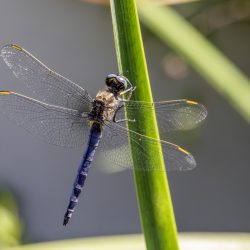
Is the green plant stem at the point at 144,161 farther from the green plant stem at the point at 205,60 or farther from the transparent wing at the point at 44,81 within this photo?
the transparent wing at the point at 44,81

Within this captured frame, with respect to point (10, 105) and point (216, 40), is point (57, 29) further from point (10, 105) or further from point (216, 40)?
point (10, 105)

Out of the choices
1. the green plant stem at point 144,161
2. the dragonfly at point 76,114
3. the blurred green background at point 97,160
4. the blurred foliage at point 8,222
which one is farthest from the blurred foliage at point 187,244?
the blurred green background at point 97,160

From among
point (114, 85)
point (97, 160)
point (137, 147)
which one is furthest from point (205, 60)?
point (97, 160)

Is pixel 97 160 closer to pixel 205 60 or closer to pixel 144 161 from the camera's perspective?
pixel 205 60

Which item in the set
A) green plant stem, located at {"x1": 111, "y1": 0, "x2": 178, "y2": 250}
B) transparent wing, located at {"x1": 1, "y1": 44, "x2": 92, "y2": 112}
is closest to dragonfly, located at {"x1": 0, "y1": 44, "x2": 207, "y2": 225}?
transparent wing, located at {"x1": 1, "y1": 44, "x2": 92, "y2": 112}

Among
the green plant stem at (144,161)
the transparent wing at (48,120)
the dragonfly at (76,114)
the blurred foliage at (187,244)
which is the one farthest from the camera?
the transparent wing at (48,120)
